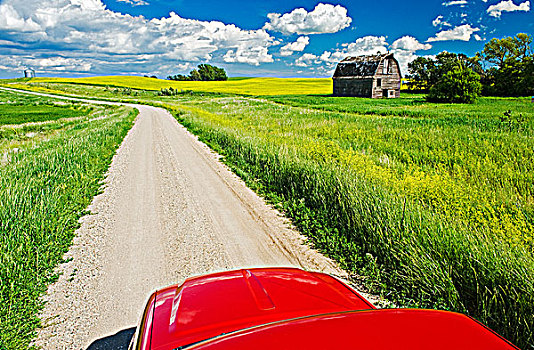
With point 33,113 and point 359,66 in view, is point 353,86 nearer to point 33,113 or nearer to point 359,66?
point 359,66

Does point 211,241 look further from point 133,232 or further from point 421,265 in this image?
point 421,265

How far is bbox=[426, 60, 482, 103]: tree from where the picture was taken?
3988 centimetres

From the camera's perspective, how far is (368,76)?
55250 mm

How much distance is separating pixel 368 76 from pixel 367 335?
58880mm

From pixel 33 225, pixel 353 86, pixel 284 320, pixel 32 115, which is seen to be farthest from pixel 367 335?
pixel 353 86

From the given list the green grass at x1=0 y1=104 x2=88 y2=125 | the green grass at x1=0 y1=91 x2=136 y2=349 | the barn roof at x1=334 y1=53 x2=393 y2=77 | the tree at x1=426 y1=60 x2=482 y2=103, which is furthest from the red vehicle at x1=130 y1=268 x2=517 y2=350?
the barn roof at x1=334 y1=53 x2=393 y2=77

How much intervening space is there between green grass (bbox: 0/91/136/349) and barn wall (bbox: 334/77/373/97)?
173 feet

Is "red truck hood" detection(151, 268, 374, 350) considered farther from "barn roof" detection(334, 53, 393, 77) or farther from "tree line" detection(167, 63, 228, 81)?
"tree line" detection(167, 63, 228, 81)

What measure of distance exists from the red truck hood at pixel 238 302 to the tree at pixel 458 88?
4540 cm

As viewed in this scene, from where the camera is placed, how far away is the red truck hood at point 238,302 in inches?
71.7

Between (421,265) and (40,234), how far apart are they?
5301mm

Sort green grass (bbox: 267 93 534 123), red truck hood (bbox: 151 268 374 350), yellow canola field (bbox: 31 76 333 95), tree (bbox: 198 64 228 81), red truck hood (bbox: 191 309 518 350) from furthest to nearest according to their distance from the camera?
1. tree (bbox: 198 64 228 81)
2. yellow canola field (bbox: 31 76 333 95)
3. green grass (bbox: 267 93 534 123)
4. red truck hood (bbox: 151 268 374 350)
5. red truck hood (bbox: 191 309 518 350)

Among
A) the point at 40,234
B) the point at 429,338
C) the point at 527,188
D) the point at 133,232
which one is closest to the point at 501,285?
the point at 429,338

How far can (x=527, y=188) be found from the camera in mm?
6258
